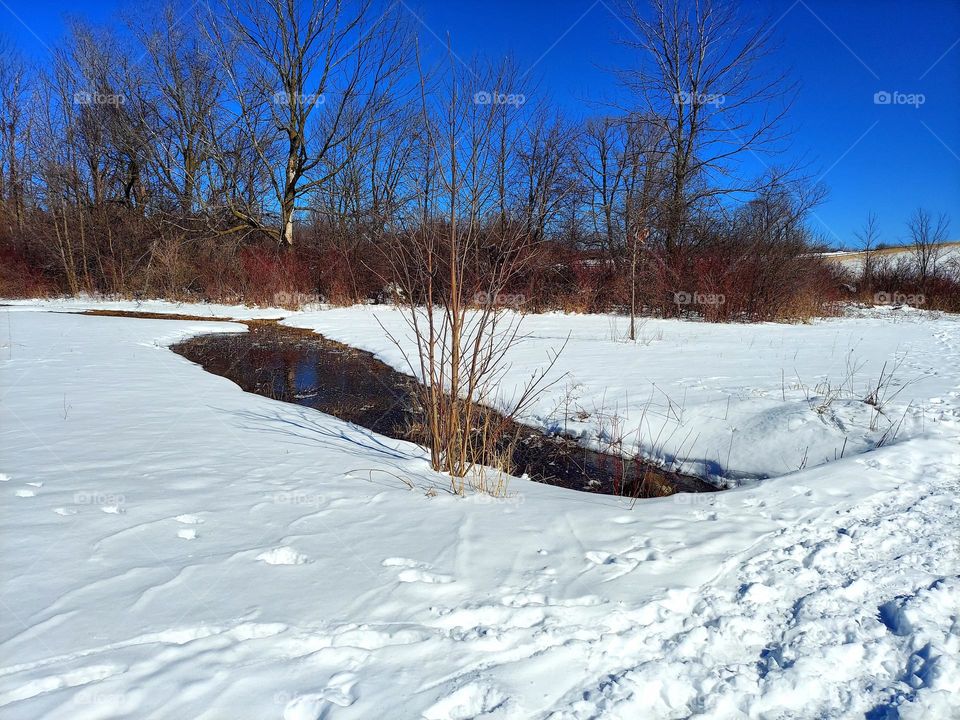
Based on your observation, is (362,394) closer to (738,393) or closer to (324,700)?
(738,393)

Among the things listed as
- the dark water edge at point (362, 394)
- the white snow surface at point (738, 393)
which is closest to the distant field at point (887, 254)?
the white snow surface at point (738, 393)

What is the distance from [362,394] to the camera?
6121 millimetres

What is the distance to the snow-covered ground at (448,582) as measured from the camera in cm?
150

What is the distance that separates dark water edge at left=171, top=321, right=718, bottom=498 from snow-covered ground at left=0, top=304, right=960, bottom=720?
521 mm

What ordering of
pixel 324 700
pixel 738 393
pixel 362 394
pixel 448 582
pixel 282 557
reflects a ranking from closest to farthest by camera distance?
1. pixel 324 700
2. pixel 448 582
3. pixel 282 557
4. pixel 738 393
5. pixel 362 394

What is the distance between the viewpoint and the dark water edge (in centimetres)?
384

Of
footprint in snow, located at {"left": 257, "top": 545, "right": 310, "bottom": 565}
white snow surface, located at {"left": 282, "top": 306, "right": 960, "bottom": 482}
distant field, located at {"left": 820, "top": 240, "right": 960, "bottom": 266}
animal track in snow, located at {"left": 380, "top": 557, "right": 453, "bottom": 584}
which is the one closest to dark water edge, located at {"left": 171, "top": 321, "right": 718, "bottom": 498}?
white snow surface, located at {"left": 282, "top": 306, "right": 960, "bottom": 482}

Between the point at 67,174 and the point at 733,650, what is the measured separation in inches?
921

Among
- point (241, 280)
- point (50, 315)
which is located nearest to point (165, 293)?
point (241, 280)

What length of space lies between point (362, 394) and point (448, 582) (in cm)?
428

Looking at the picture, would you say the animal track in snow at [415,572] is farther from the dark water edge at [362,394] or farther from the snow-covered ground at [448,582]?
the dark water edge at [362,394]

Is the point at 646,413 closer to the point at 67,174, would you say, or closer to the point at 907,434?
the point at 907,434

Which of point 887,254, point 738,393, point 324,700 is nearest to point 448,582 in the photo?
point 324,700

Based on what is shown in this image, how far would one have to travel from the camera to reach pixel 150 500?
2596mm
